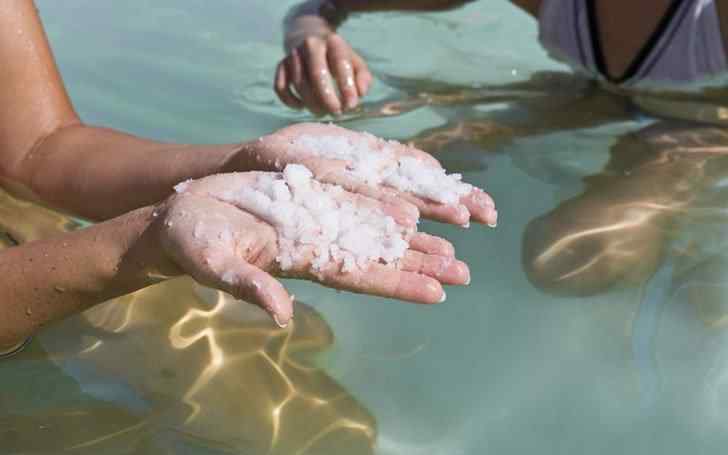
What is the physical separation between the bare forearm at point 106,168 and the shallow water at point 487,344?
0.60 feet

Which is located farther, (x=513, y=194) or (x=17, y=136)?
(x=513, y=194)

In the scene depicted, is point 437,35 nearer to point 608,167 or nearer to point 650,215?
point 608,167

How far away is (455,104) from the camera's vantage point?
10.4 ft

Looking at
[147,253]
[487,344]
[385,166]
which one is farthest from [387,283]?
[487,344]

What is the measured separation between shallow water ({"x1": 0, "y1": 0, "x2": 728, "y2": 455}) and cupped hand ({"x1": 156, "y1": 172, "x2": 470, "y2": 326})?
1.41 ft

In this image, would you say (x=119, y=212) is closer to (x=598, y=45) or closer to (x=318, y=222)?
A: (x=318, y=222)

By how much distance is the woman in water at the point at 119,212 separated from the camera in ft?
4.67

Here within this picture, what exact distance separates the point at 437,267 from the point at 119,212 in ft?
3.09

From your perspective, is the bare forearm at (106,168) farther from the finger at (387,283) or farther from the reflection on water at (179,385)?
the finger at (387,283)

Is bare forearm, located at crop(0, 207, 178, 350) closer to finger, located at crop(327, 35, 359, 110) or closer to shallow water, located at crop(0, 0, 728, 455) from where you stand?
shallow water, located at crop(0, 0, 728, 455)

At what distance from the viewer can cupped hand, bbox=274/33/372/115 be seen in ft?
8.25

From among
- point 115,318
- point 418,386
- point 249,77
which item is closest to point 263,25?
point 249,77

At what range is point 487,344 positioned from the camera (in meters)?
1.96

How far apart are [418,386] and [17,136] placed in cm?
126
